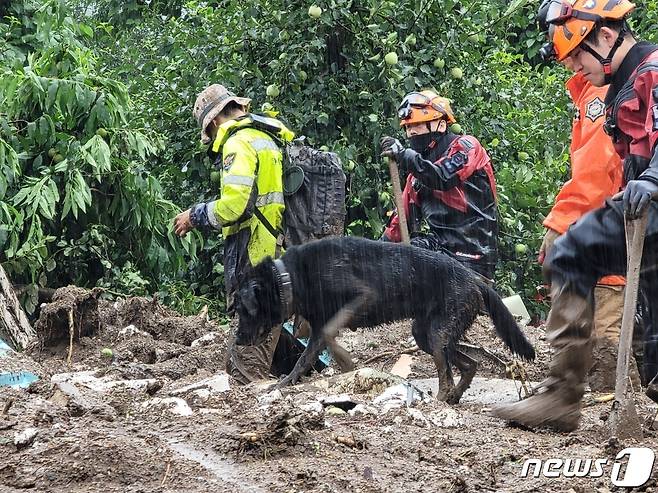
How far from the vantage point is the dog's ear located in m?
6.61

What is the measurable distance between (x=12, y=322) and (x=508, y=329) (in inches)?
148

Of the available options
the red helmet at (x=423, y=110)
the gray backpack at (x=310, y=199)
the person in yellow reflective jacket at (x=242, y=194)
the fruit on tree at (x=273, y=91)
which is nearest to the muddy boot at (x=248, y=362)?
the person in yellow reflective jacket at (x=242, y=194)

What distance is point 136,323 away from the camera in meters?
8.49

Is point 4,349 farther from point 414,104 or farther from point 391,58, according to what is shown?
point 391,58

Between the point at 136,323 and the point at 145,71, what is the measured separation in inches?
173

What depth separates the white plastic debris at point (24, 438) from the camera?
14.1 ft

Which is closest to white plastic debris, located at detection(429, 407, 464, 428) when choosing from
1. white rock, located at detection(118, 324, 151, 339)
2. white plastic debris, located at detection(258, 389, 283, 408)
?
white plastic debris, located at detection(258, 389, 283, 408)

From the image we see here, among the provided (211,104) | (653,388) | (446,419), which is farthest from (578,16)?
(211,104)

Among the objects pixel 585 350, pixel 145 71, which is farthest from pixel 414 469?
pixel 145 71

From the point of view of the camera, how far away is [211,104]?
23.5 feet

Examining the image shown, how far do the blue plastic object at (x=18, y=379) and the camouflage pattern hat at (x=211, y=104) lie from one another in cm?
185

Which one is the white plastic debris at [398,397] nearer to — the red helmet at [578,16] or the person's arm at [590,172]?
the person's arm at [590,172]

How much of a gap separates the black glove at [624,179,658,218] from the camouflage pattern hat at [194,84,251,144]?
3.32m

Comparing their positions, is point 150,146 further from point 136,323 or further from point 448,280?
point 448,280
